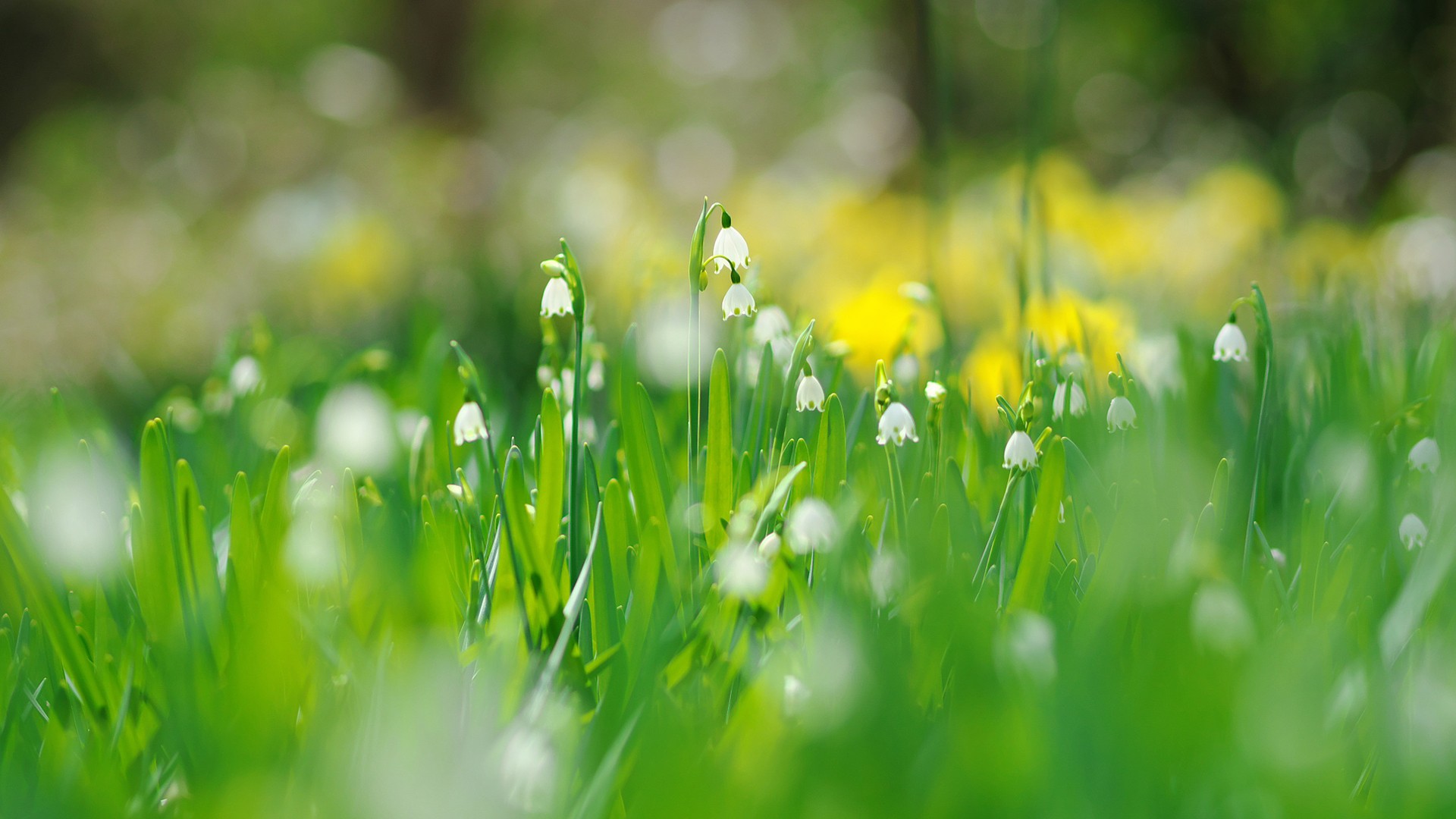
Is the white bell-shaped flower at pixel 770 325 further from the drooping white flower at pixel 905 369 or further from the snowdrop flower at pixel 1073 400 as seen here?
the snowdrop flower at pixel 1073 400

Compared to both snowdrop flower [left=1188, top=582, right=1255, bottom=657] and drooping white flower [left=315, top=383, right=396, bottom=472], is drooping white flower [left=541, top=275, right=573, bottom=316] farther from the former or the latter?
snowdrop flower [left=1188, top=582, right=1255, bottom=657]

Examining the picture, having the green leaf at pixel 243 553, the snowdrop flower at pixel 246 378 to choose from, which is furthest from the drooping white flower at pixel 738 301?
the snowdrop flower at pixel 246 378

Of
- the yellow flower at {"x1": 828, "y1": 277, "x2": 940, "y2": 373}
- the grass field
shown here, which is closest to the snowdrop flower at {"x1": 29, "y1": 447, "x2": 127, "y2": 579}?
the grass field

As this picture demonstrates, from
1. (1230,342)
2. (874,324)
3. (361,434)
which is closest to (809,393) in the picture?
(1230,342)

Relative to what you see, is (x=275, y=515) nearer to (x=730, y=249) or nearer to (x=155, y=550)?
(x=155, y=550)

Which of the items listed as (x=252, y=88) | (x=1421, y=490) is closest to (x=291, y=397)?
(x=1421, y=490)

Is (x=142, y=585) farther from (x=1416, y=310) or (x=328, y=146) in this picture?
(x=328, y=146)
